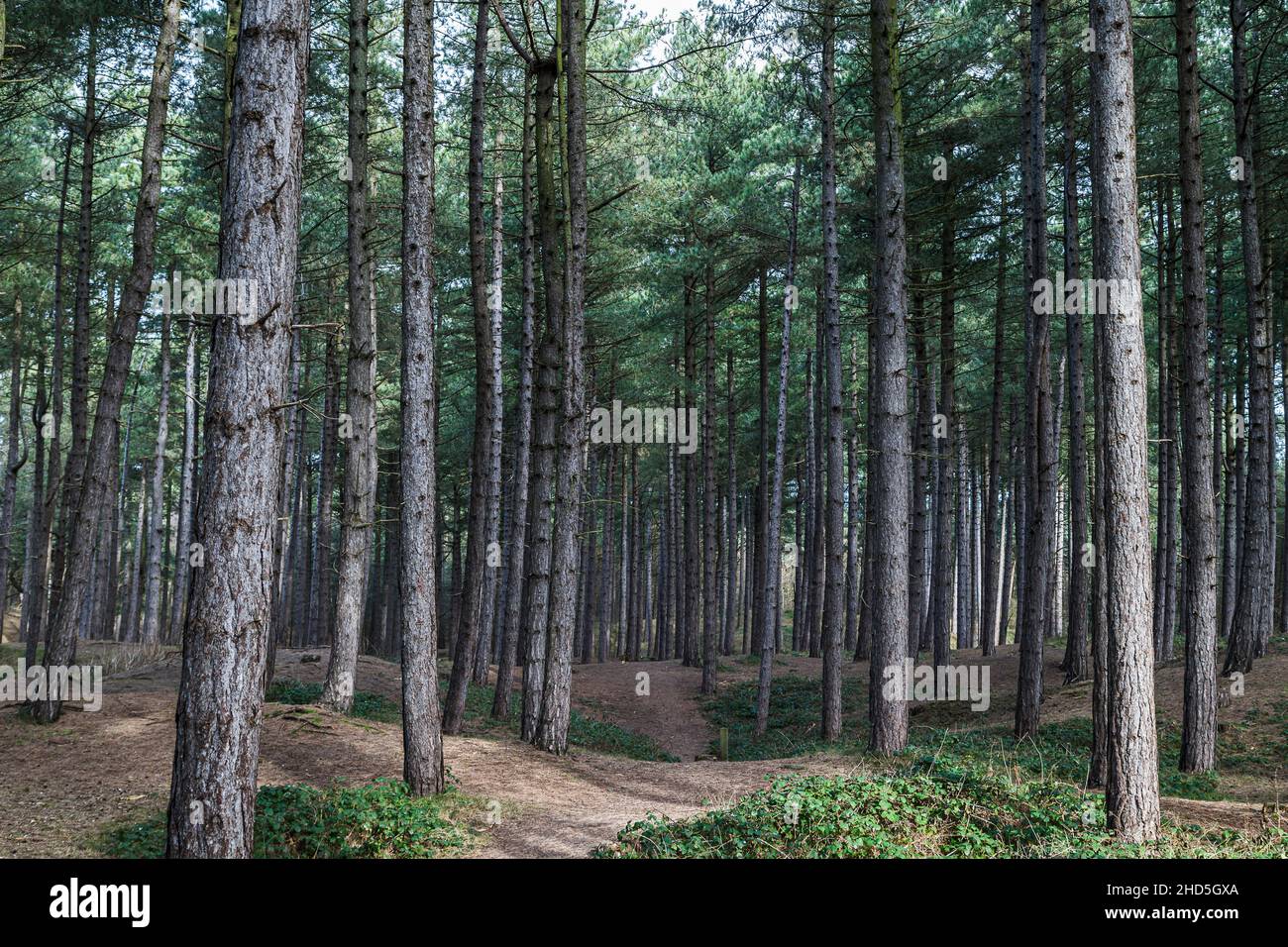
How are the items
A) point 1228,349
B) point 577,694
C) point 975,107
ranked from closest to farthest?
point 975,107 < point 577,694 < point 1228,349

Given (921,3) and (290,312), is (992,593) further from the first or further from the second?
(290,312)

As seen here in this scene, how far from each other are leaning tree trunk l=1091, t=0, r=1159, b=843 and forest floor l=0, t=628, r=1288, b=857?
168 cm

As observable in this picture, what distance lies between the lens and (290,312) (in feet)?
18.6

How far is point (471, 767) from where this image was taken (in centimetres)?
1076

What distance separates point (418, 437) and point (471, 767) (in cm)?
439

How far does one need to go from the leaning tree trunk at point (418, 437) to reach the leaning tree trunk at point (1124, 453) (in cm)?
645

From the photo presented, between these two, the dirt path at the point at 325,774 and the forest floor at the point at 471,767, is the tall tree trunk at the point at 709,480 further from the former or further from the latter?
the dirt path at the point at 325,774

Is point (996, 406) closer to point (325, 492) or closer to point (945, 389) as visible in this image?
point (945, 389)

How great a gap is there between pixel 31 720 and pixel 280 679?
15.5 ft

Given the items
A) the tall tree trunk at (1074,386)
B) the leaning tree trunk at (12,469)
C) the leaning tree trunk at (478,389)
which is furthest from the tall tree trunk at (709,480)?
the leaning tree trunk at (12,469)

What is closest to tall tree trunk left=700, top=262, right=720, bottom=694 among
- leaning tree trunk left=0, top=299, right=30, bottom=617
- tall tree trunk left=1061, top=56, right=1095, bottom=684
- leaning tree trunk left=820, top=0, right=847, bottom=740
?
leaning tree trunk left=820, top=0, right=847, bottom=740

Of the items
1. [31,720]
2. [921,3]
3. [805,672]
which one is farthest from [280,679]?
[921,3]

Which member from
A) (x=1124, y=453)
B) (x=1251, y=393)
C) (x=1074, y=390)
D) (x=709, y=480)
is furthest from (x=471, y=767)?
(x=1251, y=393)

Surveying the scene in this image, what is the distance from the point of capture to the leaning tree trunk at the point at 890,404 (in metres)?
11.3
